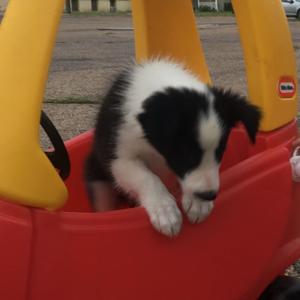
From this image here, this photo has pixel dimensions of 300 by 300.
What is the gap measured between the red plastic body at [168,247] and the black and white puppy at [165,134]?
0.07m

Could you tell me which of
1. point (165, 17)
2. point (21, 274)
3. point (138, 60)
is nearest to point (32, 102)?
point (21, 274)

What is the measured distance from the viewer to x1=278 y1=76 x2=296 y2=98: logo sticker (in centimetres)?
199

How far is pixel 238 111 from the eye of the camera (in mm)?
1741

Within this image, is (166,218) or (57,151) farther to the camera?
(57,151)

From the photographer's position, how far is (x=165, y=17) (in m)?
2.34

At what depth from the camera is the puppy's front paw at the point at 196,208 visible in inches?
62.0

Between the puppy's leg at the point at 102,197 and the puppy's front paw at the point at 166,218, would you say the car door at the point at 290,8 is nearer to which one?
the puppy's leg at the point at 102,197

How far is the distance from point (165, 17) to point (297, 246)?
0.92 metres

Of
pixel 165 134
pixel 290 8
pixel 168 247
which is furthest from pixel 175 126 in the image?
pixel 290 8

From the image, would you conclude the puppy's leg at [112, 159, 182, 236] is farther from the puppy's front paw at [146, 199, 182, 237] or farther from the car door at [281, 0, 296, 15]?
the car door at [281, 0, 296, 15]

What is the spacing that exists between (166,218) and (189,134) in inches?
8.1

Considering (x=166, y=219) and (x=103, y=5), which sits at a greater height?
(x=166, y=219)

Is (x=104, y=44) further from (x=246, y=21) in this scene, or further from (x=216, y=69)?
(x=246, y=21)

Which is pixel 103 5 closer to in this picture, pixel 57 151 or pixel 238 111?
pixel 57 151
